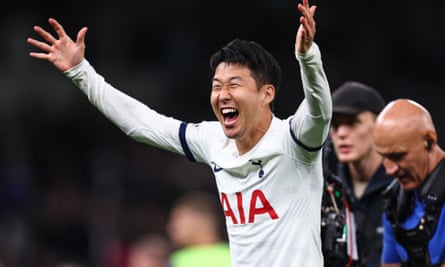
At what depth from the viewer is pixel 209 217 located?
211 inches

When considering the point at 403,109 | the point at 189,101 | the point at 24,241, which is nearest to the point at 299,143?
the point at 403,109

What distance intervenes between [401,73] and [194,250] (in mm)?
7765

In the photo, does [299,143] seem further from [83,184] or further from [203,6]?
[203,6]

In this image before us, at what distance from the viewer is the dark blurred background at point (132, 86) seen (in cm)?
1059

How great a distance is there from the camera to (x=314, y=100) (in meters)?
3.80

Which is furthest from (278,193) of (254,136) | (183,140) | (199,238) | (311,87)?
(199,238)

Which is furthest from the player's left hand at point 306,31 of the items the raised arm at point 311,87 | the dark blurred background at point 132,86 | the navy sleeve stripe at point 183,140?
the dark blurred background at point 132,86

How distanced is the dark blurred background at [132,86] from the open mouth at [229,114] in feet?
20.3

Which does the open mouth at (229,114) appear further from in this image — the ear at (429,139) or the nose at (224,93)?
the ear at (429,139)

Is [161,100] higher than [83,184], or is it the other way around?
[161,100]

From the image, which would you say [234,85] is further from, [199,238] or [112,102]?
[199,238]

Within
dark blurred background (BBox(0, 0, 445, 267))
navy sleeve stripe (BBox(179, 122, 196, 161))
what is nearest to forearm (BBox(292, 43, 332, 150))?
navy sleeve stripe (BBox(179, 122, 196, 161))

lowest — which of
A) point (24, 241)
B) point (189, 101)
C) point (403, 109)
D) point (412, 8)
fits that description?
point (24, 241)

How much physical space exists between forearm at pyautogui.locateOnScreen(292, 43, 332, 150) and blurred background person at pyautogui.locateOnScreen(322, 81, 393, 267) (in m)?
1.03
